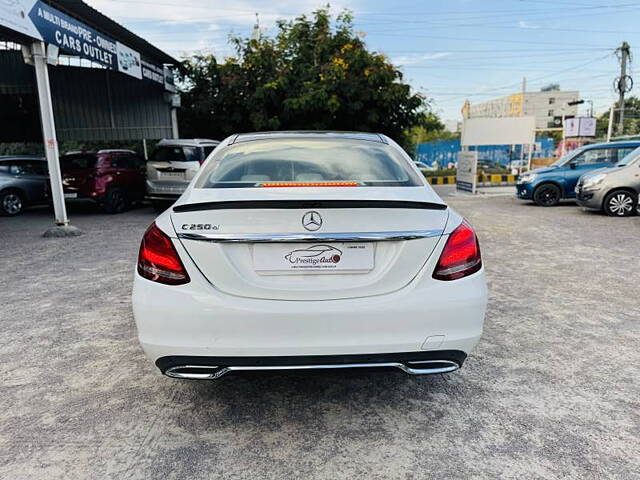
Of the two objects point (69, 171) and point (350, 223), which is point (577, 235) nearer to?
point (350, 223)

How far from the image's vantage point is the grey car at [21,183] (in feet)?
36.9

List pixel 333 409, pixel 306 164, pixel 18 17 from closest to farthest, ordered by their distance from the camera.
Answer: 1. pixel 333 409
2. pixel 306 164
3. pixel 18 17

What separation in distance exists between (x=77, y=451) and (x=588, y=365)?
308cm

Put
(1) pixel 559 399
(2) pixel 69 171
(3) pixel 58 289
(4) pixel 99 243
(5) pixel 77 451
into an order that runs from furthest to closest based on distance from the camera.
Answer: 1. (2) pixel 69 171
2. (4) pixel 99 243
3. (3) pixel 58 289
4. (1) pixel 559 399
5. (5) pixel 77 451

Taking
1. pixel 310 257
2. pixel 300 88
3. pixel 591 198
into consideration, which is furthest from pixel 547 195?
pixel 310 257

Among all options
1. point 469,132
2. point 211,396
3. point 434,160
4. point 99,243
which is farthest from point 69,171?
point 434,160

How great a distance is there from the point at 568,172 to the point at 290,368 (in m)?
12.2

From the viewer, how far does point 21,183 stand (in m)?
11.5

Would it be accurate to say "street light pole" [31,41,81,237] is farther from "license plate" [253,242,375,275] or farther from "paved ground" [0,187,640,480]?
"license plate" [253,242,375,275]

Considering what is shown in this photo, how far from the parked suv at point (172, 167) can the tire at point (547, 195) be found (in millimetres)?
8321

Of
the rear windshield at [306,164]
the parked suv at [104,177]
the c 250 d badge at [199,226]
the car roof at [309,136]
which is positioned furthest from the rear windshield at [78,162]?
the c 250 d badge at [199,226]

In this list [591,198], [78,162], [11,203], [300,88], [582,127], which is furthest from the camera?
[582,127]

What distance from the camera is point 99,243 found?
7734mm

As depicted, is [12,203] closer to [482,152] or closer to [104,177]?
[104,177]
